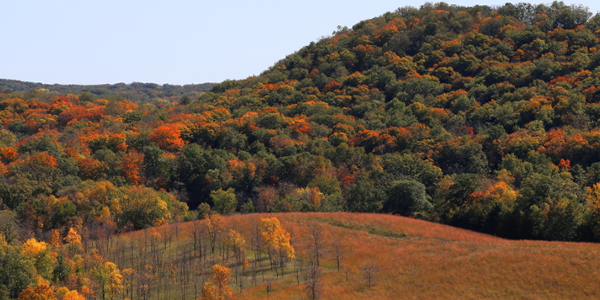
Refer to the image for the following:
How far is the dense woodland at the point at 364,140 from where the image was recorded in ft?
254

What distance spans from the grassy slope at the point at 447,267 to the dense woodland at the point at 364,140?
8.13 metres

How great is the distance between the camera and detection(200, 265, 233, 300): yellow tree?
5241cm

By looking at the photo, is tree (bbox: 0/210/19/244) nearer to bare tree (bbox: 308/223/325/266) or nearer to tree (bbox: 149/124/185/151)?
bare tree (bbox: 308/223/325/266)

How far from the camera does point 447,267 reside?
59.7m

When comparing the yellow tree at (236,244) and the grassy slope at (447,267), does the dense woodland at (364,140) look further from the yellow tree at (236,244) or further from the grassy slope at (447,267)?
the yellow tree at (236,244)

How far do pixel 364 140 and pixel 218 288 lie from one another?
7015cm

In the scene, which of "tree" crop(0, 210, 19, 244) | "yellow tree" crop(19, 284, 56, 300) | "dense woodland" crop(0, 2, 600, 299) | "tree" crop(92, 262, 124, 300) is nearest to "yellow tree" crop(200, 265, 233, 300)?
"tree" crop(92, 262, 124, 300)

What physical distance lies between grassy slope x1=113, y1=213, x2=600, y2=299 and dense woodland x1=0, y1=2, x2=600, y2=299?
813 centimetres

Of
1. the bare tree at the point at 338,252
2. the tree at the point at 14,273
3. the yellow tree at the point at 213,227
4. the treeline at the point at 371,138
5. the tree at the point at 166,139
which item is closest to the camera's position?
the tree at the point at 14,273

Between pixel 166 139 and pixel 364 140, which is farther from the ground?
pixel 166 139

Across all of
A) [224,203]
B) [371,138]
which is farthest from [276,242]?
[371,138]

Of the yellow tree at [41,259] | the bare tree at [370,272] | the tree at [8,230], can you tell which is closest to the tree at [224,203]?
the tree at [8,230]

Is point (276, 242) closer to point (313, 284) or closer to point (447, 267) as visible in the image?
point (313, 284)

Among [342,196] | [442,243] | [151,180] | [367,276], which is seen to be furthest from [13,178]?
[442,243]
